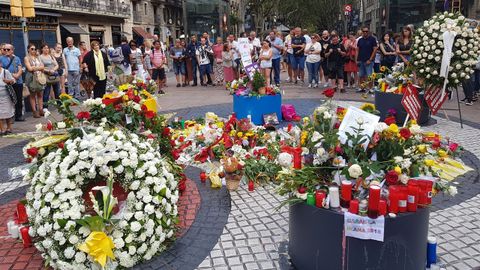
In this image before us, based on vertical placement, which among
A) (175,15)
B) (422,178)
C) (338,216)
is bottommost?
(338,216)

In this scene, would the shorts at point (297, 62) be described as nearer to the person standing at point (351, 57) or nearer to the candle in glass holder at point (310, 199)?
the person standing at point (351, 57)

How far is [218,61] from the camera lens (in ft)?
51.3

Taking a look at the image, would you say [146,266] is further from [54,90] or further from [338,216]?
[54,90]

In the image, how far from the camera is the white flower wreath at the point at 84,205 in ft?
11.6

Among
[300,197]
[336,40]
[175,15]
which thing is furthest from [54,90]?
[175,15]

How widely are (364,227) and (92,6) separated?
35958 millimetres

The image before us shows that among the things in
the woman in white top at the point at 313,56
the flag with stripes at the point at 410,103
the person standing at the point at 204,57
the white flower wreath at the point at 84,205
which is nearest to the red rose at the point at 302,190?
the white flower wreath at the point at 84,205

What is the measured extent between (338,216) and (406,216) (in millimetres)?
473

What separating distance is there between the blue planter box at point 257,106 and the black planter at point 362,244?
18.2ft

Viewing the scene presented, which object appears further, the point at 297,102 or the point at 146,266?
the point at 297,102

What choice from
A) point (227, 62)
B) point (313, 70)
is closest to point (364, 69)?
point (313, 70)

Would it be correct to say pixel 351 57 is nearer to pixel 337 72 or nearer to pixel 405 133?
pixel 337 72

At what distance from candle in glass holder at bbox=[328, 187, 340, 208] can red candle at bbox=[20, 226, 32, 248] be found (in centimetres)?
295

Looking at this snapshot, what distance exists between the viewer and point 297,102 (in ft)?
38.6
